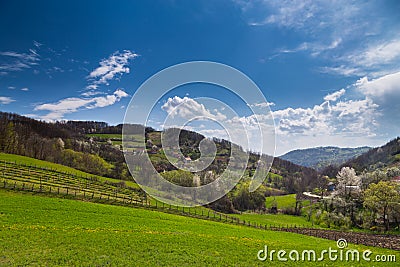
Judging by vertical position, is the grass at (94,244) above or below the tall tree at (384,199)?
below

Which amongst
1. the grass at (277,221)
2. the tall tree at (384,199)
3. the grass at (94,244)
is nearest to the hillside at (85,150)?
the grass at (94,244)

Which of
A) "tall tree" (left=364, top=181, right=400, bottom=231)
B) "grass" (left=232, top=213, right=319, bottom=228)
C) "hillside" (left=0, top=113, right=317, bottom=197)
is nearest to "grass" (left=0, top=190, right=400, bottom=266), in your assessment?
"hillside" (left=0, top=113, right=317, bottom=197)

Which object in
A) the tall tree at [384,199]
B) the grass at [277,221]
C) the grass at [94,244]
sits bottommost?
the grass at [277,221]

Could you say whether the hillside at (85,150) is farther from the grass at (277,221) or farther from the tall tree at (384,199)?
the tall tree at (384,199)

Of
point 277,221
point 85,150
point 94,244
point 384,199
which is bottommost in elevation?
point 277,221

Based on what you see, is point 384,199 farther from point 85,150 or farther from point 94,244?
point 85,150

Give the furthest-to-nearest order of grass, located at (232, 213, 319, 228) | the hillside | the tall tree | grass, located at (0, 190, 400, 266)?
the hillside, grass, located at (232, 213, 319, 228), the tall tree, grass, located at (0, 190, 400, 266)

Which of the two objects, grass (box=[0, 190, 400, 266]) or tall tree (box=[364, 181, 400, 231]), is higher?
tall tree (box=[364, 181, 400, 231])

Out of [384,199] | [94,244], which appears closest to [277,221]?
[384,199]

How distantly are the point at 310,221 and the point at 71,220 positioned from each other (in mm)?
58696

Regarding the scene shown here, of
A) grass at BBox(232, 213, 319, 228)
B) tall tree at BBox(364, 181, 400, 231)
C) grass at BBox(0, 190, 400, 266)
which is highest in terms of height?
tall tree at BBox(364, 181, 400, 231)

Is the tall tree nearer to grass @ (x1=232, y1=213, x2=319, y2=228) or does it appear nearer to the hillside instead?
grass @ (x1=232, y1=213, x2=319, y2=228)

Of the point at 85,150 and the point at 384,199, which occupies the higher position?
the point at 85,150

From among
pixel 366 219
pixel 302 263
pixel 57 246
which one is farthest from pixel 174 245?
pixel 366 219
